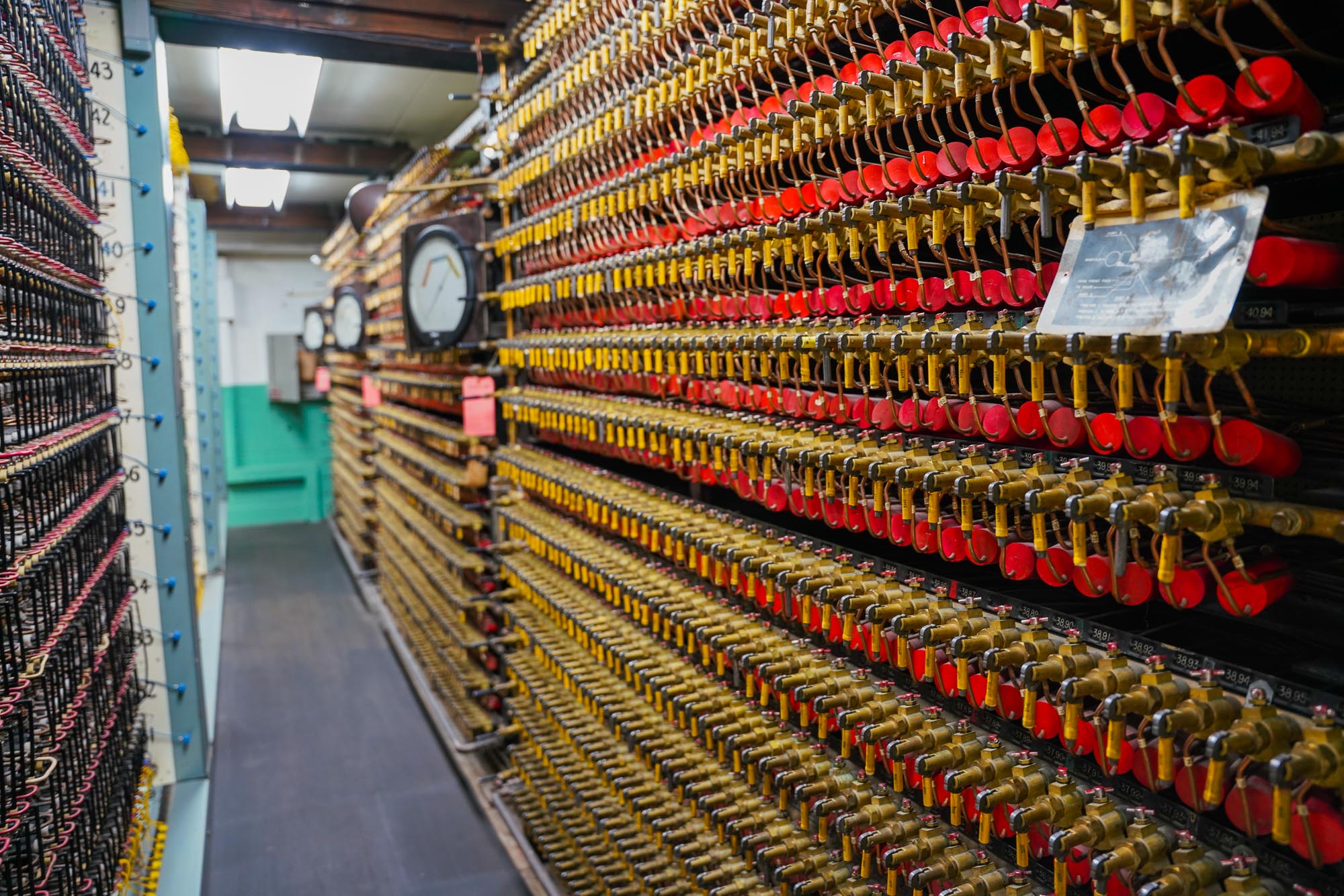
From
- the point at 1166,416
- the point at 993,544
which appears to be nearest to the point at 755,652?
the point at 993,544

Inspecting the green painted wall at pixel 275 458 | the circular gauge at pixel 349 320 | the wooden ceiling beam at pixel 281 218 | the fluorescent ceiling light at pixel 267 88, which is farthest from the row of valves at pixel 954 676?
the green painted wall at pixel 275 458

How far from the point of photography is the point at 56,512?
2438 millimetres

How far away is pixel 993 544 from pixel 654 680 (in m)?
1.22

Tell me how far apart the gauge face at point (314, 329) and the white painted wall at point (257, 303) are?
7.32 feet

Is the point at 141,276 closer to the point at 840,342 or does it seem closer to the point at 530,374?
the point at 530,374

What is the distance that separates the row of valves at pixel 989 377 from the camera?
1.19 meters

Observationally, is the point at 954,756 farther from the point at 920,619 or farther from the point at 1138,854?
the point at 1138,854

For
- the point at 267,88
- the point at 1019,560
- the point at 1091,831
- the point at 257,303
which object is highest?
the point at 267,88

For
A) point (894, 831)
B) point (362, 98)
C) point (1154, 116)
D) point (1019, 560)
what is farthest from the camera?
point (362, 98)

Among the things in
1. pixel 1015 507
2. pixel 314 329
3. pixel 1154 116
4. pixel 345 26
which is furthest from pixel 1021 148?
pixel 314 329

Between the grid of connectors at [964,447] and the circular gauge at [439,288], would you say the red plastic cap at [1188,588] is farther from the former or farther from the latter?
the circular gauge at [439,288]

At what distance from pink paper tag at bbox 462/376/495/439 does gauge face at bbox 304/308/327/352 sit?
5.73 metres

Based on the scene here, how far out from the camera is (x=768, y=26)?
2.00 m

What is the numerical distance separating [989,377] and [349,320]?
6450 mm
